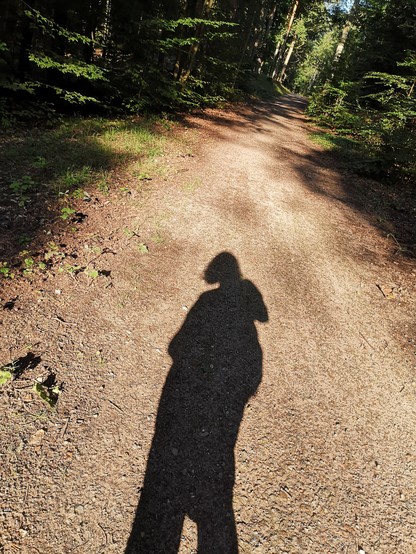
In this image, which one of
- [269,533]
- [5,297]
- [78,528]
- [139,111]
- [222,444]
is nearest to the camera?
[78,528]

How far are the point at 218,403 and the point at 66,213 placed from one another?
4413mm

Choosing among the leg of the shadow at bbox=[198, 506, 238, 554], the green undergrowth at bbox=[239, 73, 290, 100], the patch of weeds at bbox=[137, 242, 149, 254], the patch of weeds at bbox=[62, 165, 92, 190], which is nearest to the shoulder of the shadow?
the patch of weeds at bbox=[137, 242, 149, 254]

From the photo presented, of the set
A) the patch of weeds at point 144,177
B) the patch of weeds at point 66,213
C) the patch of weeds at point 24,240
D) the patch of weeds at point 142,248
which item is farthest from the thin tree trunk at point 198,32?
the patch of weeds at point 24,240

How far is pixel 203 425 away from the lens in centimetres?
330

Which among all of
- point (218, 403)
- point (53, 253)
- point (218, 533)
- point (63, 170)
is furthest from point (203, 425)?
point (63, 170)

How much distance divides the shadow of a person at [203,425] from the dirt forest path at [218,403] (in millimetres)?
15

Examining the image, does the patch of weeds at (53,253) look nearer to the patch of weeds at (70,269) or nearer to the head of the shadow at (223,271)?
the patch of weeds at (70,269)

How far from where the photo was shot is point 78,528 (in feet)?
8.03

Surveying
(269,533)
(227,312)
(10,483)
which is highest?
(227,312)

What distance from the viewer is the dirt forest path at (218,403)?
8.62ft

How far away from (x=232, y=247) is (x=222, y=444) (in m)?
3.63

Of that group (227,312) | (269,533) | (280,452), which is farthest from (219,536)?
(227,312)

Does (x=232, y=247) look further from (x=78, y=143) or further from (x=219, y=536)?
(x=78, y=143)

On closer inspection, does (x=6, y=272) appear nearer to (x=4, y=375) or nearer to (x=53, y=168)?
(x=4, y=375)
